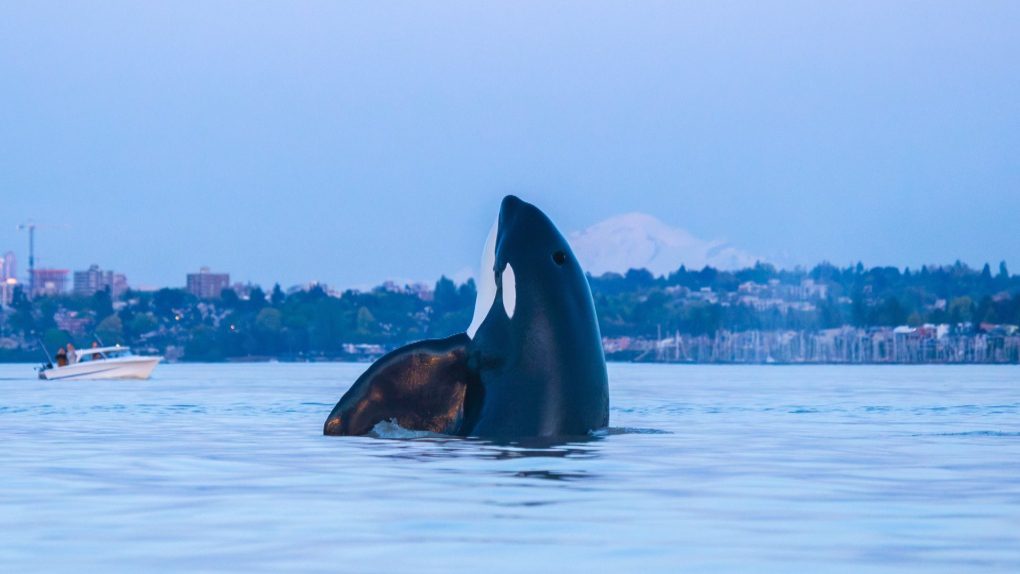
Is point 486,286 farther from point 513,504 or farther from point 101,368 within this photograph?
point 101,368

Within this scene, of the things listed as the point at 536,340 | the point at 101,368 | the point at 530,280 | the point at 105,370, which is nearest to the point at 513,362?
the point at 536,340

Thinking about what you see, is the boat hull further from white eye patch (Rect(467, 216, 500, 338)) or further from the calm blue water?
white eye patch (Rect(467, 216, 500, 338))

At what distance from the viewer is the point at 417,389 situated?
1547 centimetres

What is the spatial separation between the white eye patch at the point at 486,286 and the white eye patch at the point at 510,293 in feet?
0.53

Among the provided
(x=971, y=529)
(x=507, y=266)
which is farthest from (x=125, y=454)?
(x=971, y=529)

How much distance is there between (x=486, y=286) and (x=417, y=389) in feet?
3.89

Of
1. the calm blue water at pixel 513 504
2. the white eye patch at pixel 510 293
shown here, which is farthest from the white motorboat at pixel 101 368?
the white eye patch at pixel 510 293

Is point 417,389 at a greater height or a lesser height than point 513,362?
lesser

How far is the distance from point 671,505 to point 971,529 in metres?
1.96

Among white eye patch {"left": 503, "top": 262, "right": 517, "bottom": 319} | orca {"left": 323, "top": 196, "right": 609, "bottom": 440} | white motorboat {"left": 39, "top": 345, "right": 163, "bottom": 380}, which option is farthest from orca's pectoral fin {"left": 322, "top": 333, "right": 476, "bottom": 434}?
white motorboat {"left": 39, "top": 345, "right": 163, "bottom": 380}

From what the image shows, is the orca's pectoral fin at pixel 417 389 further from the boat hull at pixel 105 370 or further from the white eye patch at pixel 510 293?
the boat hull at pixel 105 370

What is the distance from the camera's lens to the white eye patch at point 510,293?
582 inches

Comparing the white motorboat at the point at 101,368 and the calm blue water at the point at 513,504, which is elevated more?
the white motorboat at the point at 101,368

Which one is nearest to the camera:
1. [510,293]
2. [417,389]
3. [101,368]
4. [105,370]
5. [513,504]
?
[513,504]
